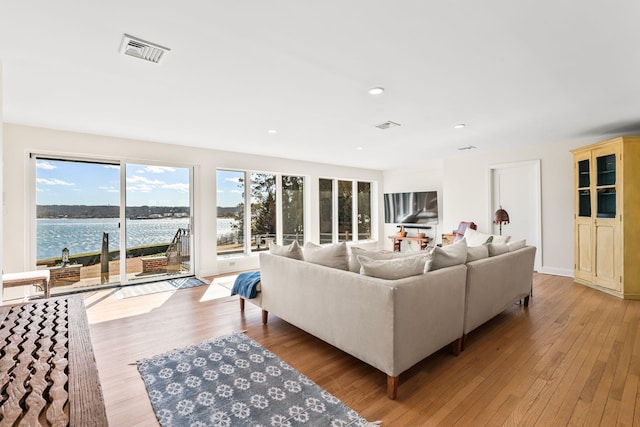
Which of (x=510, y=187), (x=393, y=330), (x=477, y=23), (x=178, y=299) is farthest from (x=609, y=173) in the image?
(x=178, y=299)

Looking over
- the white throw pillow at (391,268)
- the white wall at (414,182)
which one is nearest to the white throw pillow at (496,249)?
the white throw pillow at (391,268)

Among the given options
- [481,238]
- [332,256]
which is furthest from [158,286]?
[481,238]

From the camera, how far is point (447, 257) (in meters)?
2.49

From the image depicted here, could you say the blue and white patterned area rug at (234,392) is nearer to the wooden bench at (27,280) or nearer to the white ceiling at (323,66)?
the wooden bench at (27,280)

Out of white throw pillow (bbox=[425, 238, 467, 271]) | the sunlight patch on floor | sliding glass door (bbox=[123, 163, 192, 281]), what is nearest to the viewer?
white throw pillow (bbox=[425, 238, 467, 271])

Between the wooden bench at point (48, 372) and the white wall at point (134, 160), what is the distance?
3.25 m

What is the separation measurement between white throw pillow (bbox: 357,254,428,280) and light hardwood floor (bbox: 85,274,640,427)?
0.77 metres

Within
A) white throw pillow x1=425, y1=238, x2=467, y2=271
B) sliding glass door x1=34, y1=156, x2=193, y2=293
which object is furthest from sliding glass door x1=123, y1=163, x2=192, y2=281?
white throw pillow x1=425, y1=238, x2=467, y2=271

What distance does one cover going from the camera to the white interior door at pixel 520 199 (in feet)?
17.6

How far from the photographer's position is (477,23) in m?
1.86

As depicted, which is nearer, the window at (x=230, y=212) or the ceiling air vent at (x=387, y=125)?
the ceiling air vent at (x=387, y=125)

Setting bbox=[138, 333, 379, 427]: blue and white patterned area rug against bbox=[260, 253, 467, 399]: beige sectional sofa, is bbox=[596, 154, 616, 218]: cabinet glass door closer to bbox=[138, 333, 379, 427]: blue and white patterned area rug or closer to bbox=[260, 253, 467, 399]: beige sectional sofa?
bbox=[260, 253, 467, 399]: beige sectional sofa

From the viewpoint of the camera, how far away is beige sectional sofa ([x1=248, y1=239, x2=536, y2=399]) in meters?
1.96

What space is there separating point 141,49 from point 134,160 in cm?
312
